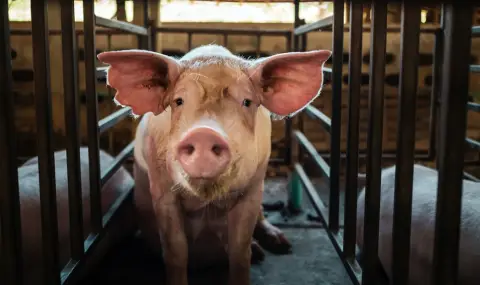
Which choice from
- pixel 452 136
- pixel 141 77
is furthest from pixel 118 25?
pixel 452 136

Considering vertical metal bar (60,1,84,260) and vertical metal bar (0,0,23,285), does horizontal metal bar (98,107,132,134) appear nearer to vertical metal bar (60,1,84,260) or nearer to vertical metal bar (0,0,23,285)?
vertical metal bar (60,1,84,260)

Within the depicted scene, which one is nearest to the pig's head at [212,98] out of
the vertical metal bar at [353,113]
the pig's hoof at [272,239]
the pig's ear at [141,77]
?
the pig's ear at [141,77]

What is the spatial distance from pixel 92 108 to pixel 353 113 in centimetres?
111

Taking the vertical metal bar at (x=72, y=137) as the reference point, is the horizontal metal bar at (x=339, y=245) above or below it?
below

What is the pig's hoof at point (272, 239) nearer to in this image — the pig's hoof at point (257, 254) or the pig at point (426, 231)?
the pig's hoof at point (257, 254)

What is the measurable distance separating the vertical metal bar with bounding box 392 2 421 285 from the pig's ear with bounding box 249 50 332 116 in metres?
0.50

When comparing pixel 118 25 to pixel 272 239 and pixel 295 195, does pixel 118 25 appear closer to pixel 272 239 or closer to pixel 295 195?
pixel 272 239

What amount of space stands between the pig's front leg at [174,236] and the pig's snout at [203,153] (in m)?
0.66

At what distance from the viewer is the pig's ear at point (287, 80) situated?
207cm

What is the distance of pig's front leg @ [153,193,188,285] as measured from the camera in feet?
7.88

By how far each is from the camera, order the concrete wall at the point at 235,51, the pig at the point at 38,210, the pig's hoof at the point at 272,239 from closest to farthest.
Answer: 1. the pig at the point at 38,210
2. the pig's hoof at the point at 272,239
3. the concrete wall at the point at 235,51

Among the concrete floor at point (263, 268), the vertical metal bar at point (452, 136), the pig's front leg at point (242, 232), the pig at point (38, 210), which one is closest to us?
the vertical metal bar at point (452, 136)

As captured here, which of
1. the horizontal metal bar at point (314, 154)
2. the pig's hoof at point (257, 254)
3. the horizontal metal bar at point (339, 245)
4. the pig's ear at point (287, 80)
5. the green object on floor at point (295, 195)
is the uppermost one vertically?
the pig's ear at point (287, 80)

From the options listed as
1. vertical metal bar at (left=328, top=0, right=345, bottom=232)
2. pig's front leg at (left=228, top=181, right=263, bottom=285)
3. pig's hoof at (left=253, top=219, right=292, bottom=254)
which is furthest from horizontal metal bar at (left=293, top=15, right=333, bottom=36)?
pig's hoof at (left=253, top=219, right=292, bottom=254)
